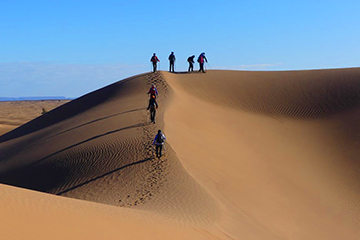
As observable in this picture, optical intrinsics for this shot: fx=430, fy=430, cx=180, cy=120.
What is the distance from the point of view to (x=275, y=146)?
22.0 meters

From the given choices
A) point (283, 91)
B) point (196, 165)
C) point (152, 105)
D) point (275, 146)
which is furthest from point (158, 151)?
point (283, 91)

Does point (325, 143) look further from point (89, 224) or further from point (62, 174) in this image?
point (89, 224)

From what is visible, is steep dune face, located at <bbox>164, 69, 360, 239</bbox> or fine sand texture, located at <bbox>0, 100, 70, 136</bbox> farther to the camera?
fine sand texture, located at <bbox>0, 100, 70, 136</bbox>

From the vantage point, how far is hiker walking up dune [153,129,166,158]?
49.6 ft

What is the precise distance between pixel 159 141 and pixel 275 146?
8.75 meters

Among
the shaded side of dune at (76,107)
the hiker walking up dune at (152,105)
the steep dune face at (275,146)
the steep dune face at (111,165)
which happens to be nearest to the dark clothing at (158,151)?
the steep dune face at (111,165)

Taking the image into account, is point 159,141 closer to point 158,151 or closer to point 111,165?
point 158,151

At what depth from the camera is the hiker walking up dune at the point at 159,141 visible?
15.1 meters

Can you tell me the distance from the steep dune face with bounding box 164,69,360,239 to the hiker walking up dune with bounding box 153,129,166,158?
1.04m

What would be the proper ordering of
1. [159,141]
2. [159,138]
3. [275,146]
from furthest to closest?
[275,146], [159,141], [159,138]

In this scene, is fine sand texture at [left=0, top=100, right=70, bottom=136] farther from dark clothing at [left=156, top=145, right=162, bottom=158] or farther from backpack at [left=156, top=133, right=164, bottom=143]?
backpack at [left=156, top=133, right=164, bottom=143]

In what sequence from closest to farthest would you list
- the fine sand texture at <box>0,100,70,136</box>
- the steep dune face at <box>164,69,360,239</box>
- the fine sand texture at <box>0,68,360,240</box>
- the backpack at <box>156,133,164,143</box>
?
the fine sand texture at <box>0,68,360,240</box>, the steep dune face at <box>164,69,360,239</box>, the backpack at <box>156,133,164,143</box>, the fine sand texture at <box>0,100,70,136</box>

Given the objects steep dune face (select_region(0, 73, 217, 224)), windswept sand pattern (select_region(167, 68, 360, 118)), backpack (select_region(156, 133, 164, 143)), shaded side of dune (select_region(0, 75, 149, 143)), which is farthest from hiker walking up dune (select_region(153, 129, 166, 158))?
shaded side of dune (select_region(0, 75, 149, 143))

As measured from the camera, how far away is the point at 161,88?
88.6 feet
